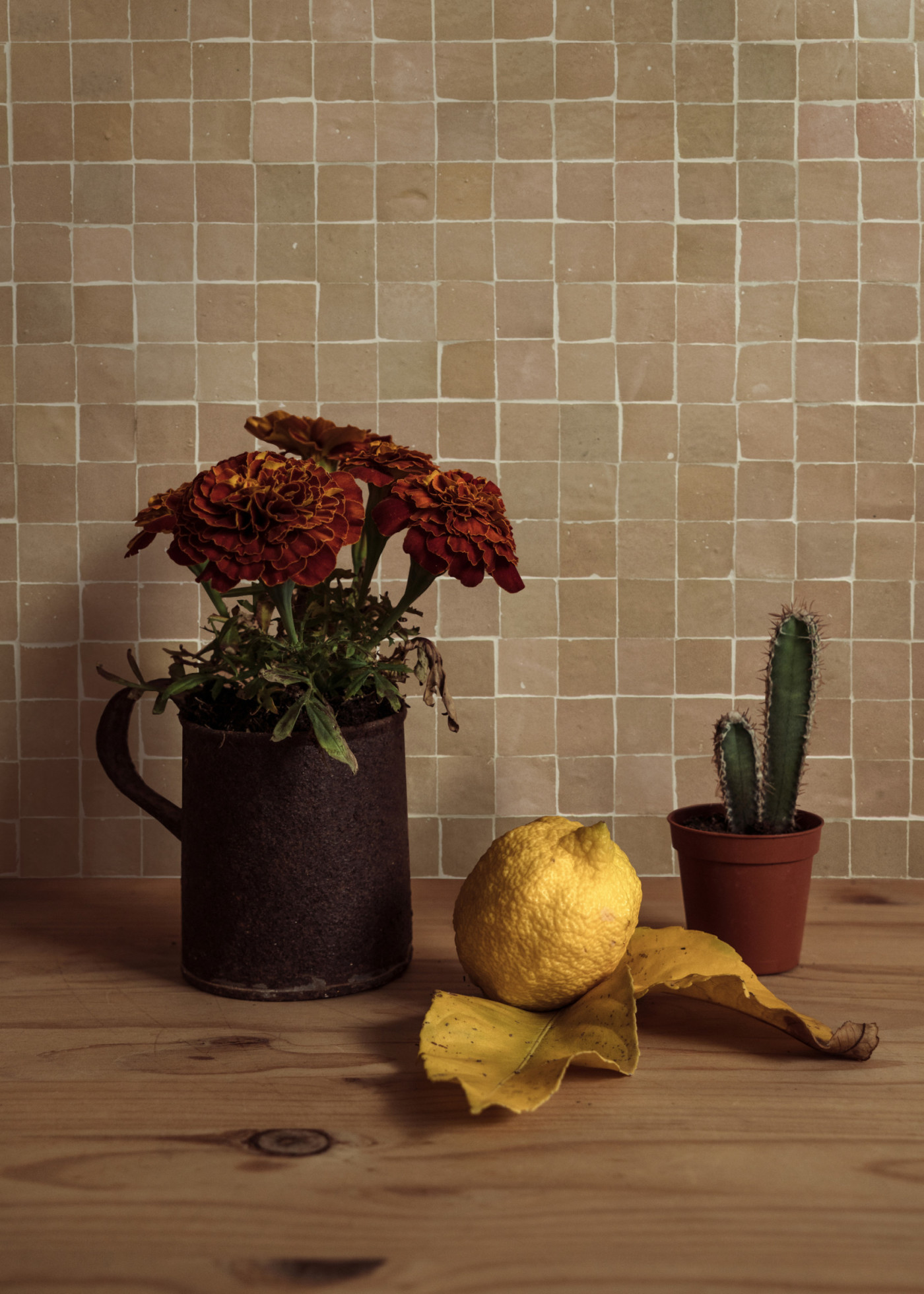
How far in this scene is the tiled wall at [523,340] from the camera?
3.05 feet

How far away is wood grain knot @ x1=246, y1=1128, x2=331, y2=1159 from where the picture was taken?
55cm

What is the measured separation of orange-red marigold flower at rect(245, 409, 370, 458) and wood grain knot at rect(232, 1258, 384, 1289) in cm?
47

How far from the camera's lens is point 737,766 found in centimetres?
79

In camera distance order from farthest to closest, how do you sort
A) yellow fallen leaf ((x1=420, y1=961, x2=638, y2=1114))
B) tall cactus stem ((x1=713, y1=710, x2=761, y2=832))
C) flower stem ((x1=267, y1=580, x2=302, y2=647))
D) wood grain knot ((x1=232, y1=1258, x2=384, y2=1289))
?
A: 1. tall cactus stem ((x1=713, y1=710, x2=761, y2=832))
2. flower stem ((x1=267, y1=580, x2=302, y2=647))
3. yellow fallen leaf ((x1=420, y1=961, x2=638, y2=1114))
4. wood grain knot ((x1=232, y1=1258, x2=384, y2=1289))

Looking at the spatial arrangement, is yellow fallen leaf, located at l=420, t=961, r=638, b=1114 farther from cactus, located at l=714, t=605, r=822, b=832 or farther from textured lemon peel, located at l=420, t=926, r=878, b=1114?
cactus, located at l=714, t=605, r=822, b=832

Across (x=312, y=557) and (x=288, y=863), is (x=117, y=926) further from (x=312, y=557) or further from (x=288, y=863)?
(x=312, y=557)

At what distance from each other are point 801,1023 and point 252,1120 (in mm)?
327

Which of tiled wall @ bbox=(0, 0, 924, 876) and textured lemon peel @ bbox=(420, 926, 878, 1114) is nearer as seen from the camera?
textured lemon peel @ bbox=(420, 926, 878, 1114)

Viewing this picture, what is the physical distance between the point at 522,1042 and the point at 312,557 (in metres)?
0.32

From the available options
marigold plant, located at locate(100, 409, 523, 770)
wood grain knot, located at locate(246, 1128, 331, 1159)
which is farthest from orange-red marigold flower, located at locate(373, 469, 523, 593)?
wood grain knot, located at locate(246, 1128, 331, 1159)

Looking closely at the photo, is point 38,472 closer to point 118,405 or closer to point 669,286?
point 118,405

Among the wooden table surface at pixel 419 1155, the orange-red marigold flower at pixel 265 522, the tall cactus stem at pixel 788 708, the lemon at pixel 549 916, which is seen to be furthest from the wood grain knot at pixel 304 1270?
the tall cactus stem at pixel 788 708

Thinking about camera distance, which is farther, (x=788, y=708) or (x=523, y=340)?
(x=523, y=340)

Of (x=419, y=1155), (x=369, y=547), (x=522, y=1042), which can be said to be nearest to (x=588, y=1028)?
(x=522, y=1042)
